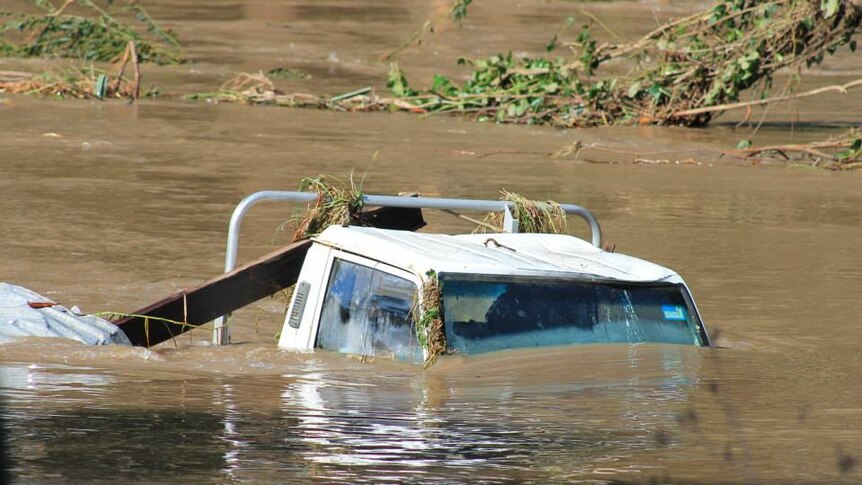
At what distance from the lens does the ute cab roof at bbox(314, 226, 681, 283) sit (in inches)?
257

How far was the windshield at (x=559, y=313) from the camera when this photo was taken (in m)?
6.44

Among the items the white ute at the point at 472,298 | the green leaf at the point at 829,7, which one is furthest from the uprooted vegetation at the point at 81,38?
the white ute at the point at 472,298

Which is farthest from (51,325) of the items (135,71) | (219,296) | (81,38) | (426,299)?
(81,38)

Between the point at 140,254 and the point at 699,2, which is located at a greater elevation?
the point at 699,2

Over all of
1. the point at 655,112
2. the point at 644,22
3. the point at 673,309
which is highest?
the point at 644,22

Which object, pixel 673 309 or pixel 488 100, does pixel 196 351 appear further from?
pixel 488 100

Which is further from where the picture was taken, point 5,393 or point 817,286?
point 817,286

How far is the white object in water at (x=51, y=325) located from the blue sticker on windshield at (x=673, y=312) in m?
2.62

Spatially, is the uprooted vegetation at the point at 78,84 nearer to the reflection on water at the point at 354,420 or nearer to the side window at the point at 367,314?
the reflection on water at the point at 354,420

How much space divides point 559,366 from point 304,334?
1156mm

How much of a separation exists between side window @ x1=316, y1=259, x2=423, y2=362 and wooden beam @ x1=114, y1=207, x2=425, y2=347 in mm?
580

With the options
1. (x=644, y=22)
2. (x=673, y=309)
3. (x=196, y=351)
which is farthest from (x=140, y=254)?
(x=644, y=22)

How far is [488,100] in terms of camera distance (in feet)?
71.1

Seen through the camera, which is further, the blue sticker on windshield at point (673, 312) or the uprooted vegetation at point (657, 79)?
the uprooted vegetation at point (657, 79)
